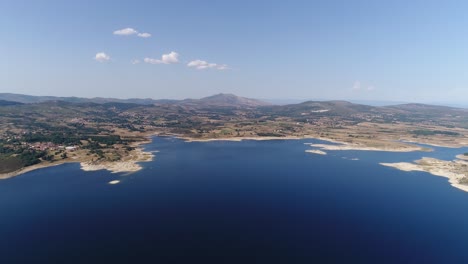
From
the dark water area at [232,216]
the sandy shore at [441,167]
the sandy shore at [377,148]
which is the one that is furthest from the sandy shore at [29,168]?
the sandy shore at [441,167]

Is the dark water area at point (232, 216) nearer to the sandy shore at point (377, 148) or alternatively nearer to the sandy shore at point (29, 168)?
the sandy shore at point (29, 168)

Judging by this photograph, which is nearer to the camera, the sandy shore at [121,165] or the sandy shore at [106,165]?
the sandy shore at [106,165]

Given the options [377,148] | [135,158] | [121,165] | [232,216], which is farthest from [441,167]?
[121,165]

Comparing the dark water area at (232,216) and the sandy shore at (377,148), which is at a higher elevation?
the sandy shore at (377,148)

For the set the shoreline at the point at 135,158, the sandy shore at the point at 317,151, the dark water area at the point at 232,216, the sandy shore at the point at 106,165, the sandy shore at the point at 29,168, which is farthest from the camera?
the sandy shore at the point at 317,151

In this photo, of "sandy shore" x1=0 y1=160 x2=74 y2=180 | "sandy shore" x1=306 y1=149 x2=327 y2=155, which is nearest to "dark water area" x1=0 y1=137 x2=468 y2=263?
"sandy shore" x1=0 y1=160 x2=74 y2=180

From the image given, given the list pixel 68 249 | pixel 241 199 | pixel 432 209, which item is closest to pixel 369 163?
pixel 432 209
